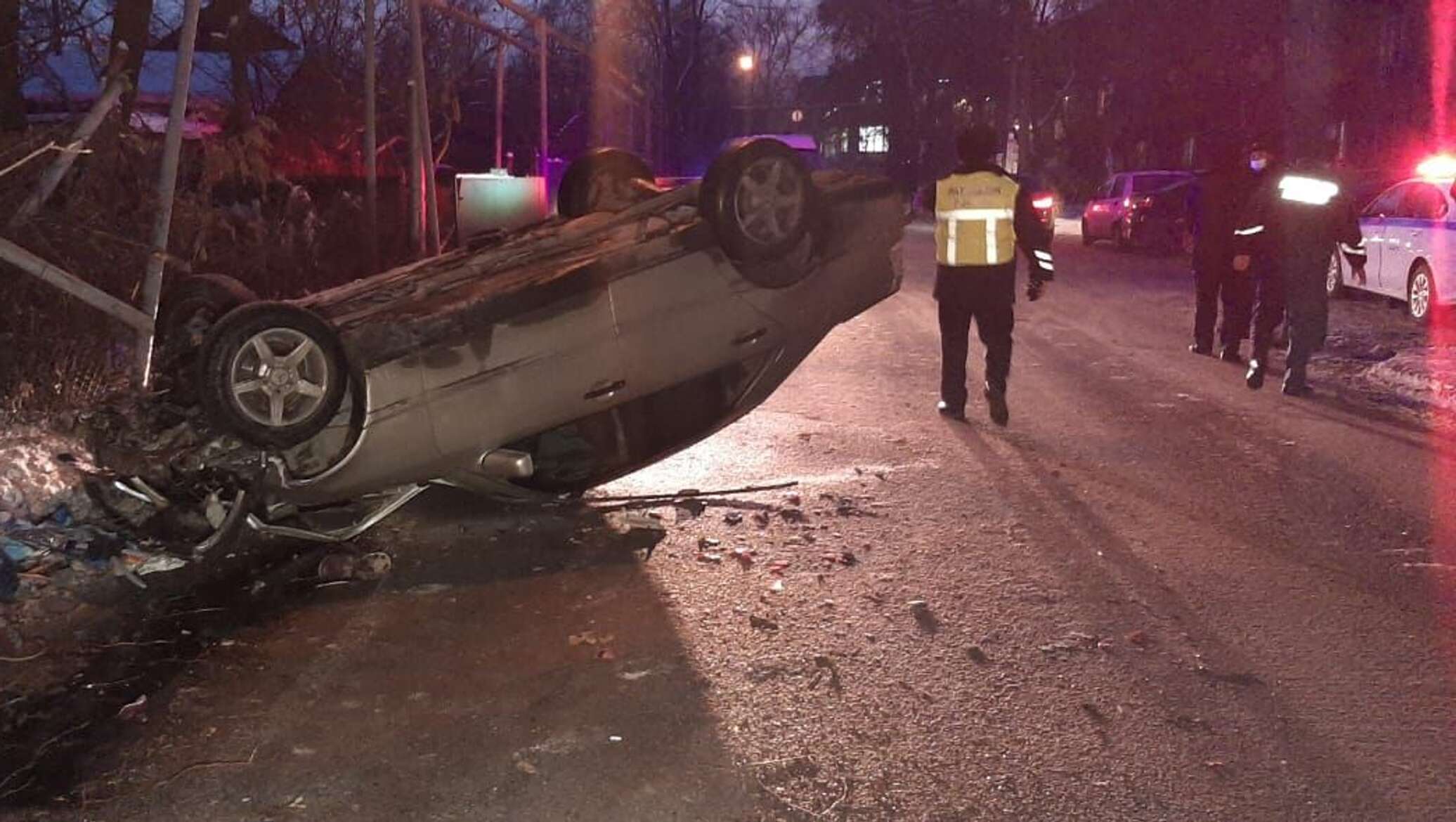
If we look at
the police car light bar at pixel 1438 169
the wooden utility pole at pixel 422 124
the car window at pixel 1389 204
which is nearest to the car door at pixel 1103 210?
the police car light bar at pixel 1438 169

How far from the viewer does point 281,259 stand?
32.3 feet

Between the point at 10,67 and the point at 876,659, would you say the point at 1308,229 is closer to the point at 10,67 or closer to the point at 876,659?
the point at 876,659

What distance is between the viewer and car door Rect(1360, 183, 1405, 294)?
43.9 ft

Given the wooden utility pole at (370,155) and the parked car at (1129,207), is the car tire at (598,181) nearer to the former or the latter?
the wooden utility pole at (370,155)

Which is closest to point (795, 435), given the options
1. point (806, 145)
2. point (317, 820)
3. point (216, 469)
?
point (216, 469)

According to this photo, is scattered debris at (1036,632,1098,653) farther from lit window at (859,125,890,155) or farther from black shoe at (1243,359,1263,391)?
lit window at (859,125,890,155)

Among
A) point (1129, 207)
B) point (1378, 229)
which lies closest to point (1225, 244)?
point (1378, 229)

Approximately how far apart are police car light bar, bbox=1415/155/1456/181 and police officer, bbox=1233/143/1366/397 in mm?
4831

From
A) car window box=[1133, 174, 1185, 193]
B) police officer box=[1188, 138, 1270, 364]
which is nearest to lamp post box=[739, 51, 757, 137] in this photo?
car window box=[1133, 174, 1185, 193]

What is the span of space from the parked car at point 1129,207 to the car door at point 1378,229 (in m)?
9.12

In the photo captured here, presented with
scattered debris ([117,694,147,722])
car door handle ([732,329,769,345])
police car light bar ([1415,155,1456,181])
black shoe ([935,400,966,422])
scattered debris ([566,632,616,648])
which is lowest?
scattered debris ([117,694,147,722])

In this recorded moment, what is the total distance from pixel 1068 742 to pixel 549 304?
2.70 m

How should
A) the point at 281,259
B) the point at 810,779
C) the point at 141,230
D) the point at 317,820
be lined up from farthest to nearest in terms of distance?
the point at 281,259 < the point at 141,230 < the point at 810,779 < the point at 317,820

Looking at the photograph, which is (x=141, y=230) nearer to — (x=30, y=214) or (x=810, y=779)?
(x=30, y=214)
